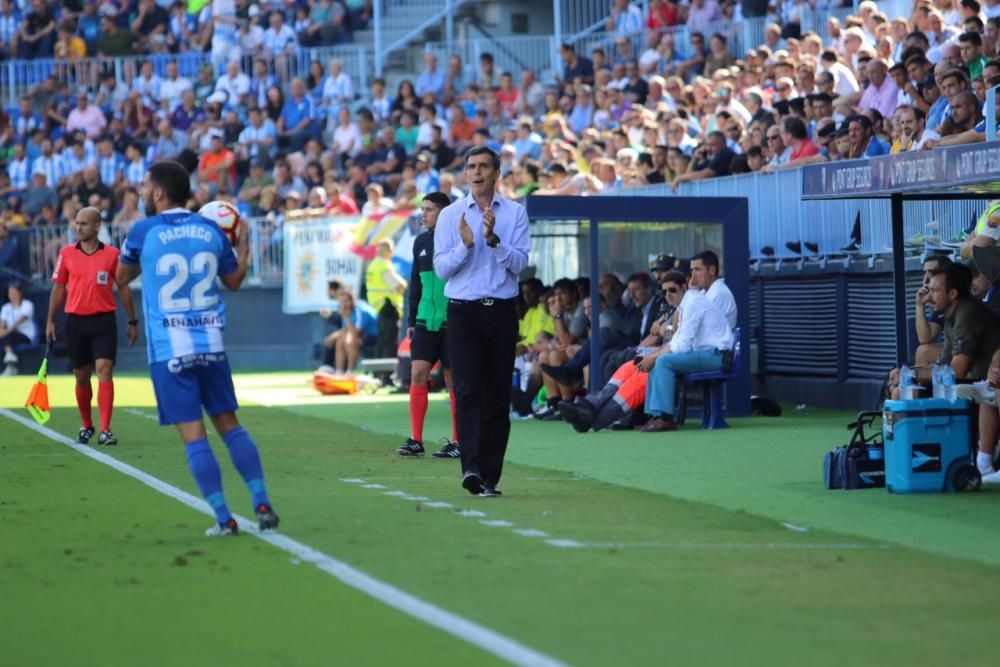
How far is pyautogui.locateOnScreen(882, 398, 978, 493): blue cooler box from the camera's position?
1144 cm

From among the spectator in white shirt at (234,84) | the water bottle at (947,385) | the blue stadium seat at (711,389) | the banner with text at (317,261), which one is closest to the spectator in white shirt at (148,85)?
the spectator in white shirt at (234,84)

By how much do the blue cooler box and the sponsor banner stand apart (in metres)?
1.37

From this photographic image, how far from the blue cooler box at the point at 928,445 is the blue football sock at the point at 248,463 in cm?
408

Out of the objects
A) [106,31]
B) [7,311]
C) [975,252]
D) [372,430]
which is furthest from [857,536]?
[106,31]

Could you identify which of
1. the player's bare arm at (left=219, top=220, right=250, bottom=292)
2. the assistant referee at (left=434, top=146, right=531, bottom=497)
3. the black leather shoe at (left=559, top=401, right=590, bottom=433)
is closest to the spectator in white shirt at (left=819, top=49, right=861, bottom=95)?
the black leather shoe at (left=559, top=401, right=590, bottom=433)

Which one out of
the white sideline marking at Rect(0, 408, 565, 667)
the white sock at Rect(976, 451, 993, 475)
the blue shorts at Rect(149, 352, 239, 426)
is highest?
the blue shorts at Rect(149, 352, 239, 426)

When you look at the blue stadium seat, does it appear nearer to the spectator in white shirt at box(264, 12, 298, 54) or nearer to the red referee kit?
the red referee kit

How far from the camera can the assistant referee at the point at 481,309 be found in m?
11.3

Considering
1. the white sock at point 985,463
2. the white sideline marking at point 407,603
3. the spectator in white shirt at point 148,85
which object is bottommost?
the white sideline marking at point 407,603

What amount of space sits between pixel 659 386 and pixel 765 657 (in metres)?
11.2

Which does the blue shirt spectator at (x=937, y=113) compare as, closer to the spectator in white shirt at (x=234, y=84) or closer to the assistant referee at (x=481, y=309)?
the assistant referee at (x=481, y=309)

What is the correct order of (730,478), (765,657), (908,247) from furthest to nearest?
(908,247) < (730,478) < (765,657)

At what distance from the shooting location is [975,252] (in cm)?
1299

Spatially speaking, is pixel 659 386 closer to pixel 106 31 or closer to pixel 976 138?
pixel 976 138
